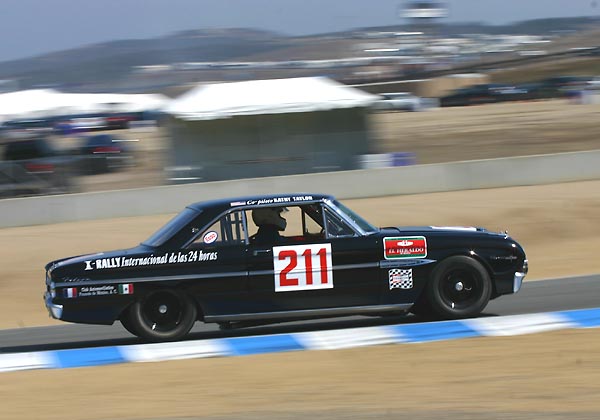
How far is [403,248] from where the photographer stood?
8602 mm

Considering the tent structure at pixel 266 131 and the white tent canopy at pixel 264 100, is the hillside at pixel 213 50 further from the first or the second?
the tent structure at pixel 266 131

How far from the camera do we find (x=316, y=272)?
27.8ft

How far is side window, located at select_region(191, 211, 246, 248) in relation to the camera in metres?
8.49

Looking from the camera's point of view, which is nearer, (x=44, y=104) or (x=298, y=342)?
(x=298, y=342)

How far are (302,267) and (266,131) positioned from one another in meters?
14.0

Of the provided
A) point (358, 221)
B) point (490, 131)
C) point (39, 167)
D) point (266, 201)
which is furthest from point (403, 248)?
point (490, 131)

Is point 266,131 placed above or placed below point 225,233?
below

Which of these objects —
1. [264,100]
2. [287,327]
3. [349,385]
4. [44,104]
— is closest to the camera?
[349,385]

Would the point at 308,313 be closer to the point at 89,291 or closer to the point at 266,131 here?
the point at 89,291

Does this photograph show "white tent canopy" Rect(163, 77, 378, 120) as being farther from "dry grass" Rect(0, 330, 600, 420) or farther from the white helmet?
"dry grass" Rect(0, 330, 600, 420)

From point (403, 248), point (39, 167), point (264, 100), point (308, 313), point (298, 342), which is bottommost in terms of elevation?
point (298, 342)

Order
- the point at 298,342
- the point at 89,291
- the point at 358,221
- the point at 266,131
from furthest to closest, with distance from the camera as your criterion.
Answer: the point at 266,131 → the point at 358,221 → the point at 89,291 → the point at 298,342

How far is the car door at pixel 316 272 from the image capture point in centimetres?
844

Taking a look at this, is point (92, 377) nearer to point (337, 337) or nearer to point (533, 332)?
point (337, 337)
